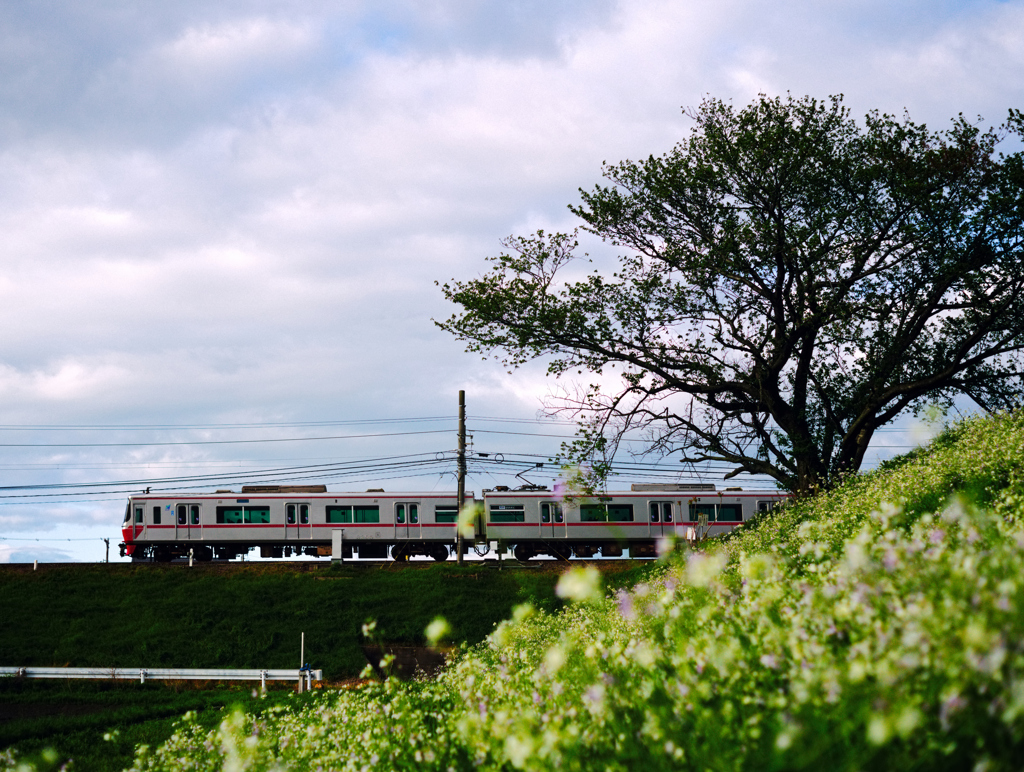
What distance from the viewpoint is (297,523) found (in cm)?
3772

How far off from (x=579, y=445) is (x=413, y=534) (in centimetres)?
2156

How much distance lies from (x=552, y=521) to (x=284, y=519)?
500 inches

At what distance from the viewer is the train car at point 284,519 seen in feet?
123

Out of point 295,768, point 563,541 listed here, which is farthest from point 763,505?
point 295,768

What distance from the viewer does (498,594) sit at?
2806 cm

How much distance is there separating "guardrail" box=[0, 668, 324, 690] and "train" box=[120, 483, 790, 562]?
18101 millimetres

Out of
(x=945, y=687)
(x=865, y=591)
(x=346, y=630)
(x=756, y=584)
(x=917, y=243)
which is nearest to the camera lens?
(x=945, y=687)

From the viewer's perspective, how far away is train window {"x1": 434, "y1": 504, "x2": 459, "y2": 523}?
37.9 m

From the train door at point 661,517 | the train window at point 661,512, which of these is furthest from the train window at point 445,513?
the train window at point 661,512

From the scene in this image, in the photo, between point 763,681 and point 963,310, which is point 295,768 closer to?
point 763,681

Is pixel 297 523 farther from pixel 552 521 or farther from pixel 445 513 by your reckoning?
pixel 552 521

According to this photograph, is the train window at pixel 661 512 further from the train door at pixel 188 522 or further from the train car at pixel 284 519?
the train door at pixel 188 522

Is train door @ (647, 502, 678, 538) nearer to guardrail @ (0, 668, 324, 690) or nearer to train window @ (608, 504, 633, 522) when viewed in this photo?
train window @ (608, 504, 633, 522)

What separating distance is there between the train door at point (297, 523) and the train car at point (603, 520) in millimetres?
8416
